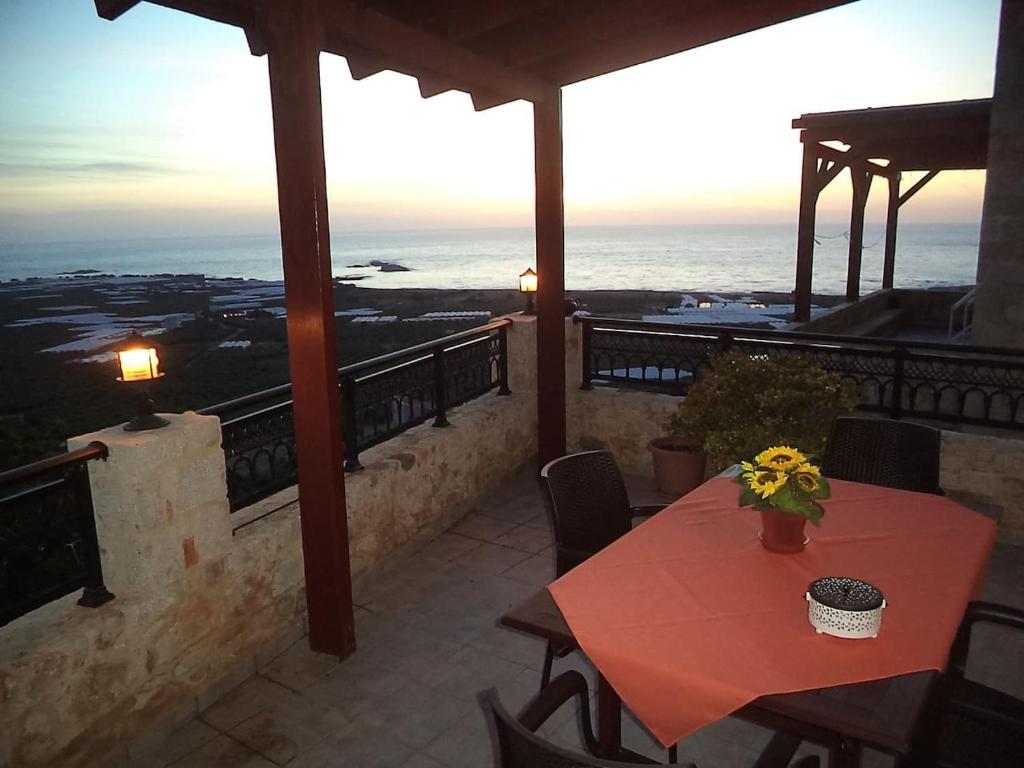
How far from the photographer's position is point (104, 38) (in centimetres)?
870

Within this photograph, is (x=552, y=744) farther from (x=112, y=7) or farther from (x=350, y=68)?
(x=350, y=68)

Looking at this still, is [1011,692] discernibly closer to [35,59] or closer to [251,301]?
[35,59]

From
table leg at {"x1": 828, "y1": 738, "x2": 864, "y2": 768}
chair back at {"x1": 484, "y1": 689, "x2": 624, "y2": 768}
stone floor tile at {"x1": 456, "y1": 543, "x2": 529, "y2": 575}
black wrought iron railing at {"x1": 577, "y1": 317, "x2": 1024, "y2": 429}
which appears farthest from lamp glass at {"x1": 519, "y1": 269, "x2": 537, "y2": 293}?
chair back at {"x1": 484, "y1": 689, "x2": 624, "y2": 768}

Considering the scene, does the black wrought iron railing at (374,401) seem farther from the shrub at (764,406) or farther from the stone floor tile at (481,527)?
the shrub at (764,406)

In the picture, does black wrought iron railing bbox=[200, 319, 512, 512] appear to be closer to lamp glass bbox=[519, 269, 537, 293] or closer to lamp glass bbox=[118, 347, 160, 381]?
lamp glass bbox=[519, 269, 537, 293]

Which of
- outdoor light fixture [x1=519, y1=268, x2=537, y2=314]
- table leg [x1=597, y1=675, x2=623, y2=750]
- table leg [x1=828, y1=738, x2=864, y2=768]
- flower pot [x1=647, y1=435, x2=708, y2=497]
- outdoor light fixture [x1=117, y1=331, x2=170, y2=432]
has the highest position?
outdoor light fixture [x1=519, y1=268, x2=537, y2=314]

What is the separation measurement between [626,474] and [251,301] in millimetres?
41207

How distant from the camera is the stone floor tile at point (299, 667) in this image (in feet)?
10.6

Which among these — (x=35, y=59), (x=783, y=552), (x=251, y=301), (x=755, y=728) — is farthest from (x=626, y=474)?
(x=251, y=301)

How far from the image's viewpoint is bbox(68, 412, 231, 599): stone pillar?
8.68ft

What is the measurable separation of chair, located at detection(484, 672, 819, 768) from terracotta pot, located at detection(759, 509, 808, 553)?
26.9 inches

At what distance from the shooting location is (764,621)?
1.98 metres

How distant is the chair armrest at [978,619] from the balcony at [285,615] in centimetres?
57

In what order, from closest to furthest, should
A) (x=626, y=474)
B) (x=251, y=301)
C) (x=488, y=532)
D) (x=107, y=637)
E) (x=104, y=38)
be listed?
(x=107, y=637) → (x=488, y=532) → (x=626, y=474) → (x=104, y=38) → (x=251, y=301)
